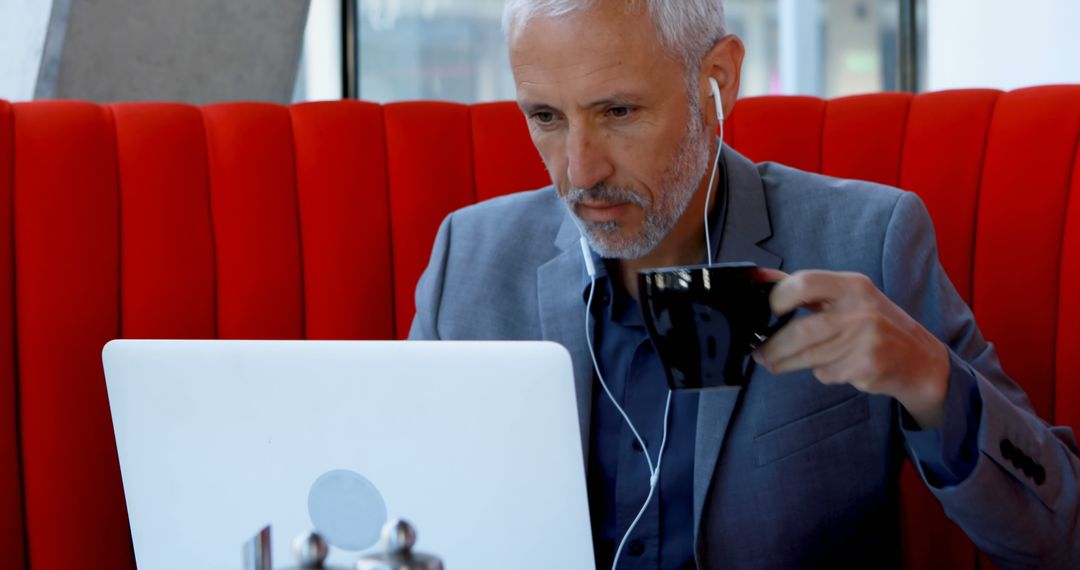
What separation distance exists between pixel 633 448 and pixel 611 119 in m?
0.43

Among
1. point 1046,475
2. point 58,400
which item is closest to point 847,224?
point 1046,475

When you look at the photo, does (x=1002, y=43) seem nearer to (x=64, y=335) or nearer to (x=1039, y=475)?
(x=1039, y=475)

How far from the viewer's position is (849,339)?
1.14m

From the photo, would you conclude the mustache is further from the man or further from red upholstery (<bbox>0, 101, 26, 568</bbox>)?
red upholstery (<bbox>0, 101, 26, 568</bbox>)

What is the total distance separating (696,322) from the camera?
105 centimetres

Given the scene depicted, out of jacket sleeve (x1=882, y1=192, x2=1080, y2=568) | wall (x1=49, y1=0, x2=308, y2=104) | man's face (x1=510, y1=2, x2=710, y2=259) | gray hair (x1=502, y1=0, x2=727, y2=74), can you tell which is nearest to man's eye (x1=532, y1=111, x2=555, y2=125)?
man's face (x1=510, y1=2, x2=710, y2=259)

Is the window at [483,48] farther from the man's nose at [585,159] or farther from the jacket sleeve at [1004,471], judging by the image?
the jacket sleeve at [1004,471]

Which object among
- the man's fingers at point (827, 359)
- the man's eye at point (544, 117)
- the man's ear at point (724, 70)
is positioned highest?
the man's ear at point (724, 70)

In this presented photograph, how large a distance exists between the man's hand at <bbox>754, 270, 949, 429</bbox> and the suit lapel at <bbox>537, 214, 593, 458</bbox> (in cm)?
45

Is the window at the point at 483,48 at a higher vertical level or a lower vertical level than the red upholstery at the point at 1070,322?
higher

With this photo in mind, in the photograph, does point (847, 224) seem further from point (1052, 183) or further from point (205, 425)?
point (205, 425)

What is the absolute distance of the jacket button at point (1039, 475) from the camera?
4.27 ft

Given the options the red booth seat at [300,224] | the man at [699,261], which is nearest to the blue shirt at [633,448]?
the man at [699,261]

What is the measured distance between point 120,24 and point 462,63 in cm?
434
